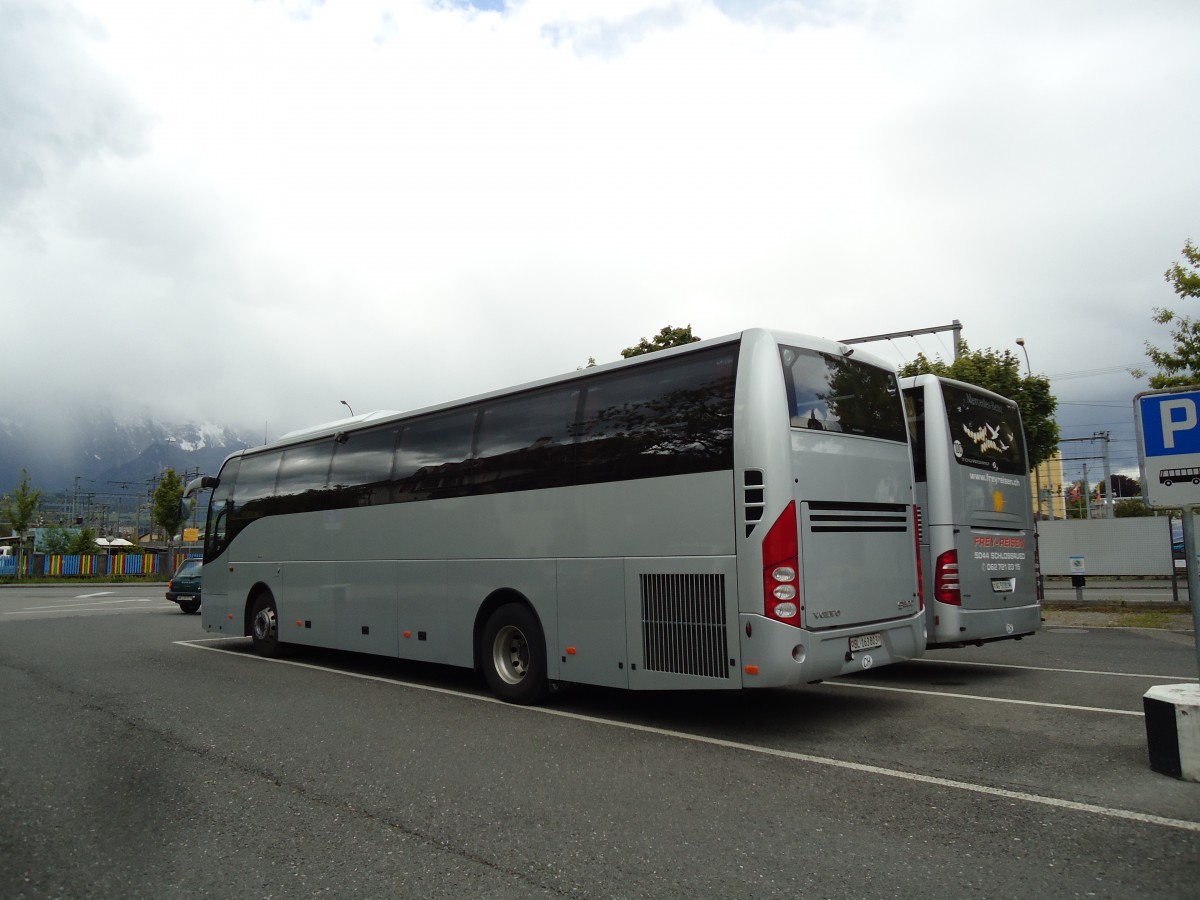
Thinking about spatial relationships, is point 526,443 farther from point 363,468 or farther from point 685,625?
point 363,468

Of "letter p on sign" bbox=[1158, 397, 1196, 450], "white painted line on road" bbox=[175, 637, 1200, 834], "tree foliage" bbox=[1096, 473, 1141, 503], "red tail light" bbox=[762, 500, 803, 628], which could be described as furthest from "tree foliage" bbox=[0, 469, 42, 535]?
"tree foliage" bbox=[1096, 473, 1141, 503]

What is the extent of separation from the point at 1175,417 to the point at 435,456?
283 inches

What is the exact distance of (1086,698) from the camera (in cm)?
857

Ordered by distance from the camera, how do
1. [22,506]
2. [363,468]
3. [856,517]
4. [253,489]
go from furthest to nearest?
[22,506]
[253,489]
[363,468]
[856,517]

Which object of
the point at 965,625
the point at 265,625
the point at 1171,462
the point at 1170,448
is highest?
the point at 1170,448

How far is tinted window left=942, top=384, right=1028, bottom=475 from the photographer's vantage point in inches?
390

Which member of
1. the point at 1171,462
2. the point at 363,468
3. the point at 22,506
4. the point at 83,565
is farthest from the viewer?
the point at 22,506

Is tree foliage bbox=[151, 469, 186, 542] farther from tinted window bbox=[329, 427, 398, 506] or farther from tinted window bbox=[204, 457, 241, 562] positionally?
tinted window bbox=[329, 427, 398, 506]

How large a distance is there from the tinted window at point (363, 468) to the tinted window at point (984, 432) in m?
6.67

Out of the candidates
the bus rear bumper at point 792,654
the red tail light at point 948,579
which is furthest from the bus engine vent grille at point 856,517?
the red tail light at point 948,579

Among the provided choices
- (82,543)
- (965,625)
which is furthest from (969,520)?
(82,543)

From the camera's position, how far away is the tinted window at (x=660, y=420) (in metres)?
7.19

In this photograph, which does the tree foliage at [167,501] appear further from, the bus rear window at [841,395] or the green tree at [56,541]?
the bus rear window at [841,395]

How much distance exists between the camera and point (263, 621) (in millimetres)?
13430
